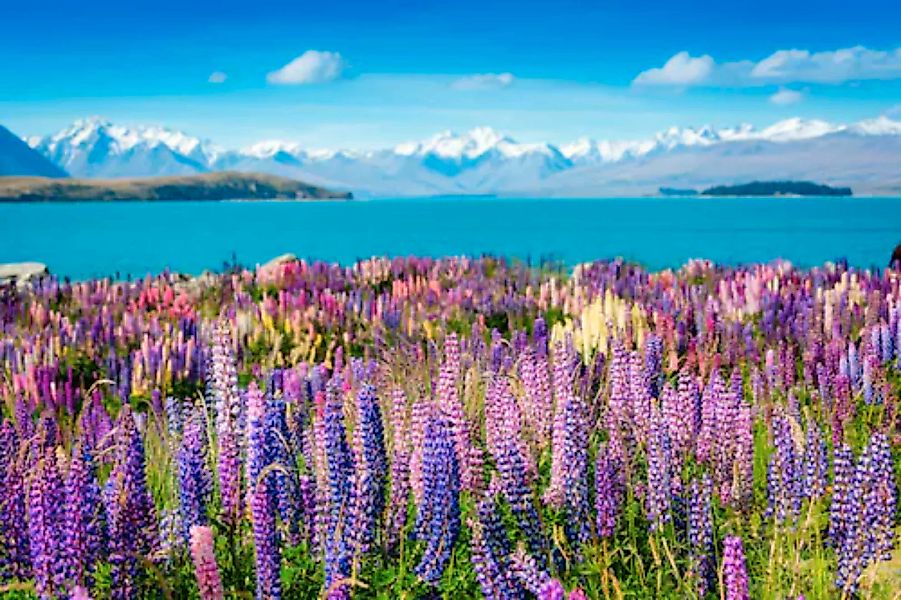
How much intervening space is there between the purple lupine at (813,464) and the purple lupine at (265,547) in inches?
110

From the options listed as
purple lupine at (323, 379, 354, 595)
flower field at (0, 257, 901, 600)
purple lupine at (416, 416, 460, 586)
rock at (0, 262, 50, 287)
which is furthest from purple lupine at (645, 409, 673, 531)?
rock at (0, 262, 50, 287)

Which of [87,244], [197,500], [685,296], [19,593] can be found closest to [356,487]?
[197,500]

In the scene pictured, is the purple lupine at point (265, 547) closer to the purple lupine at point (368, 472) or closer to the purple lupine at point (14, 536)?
the purple lupine at point (368, 472)

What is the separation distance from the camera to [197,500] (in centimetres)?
459

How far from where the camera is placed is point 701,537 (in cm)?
452

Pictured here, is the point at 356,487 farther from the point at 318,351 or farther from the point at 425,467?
the point at 318,351

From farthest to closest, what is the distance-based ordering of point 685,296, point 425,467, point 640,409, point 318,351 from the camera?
1. point 685,296
2. point 318,351
3. point 640,409
4. point 425,467

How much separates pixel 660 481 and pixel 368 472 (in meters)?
1.55

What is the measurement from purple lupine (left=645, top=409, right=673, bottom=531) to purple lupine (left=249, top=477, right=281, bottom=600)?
1.97 meters

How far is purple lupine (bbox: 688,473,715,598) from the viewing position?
14.9 ft

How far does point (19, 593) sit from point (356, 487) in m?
1.74

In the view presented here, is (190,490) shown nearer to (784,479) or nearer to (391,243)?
(784,479)

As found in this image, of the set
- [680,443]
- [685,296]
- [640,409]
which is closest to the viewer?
[680,443]

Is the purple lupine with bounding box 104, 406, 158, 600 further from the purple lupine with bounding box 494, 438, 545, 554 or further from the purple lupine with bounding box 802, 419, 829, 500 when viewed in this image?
the purple lupine with bounding box 802, 419, 829, 500
